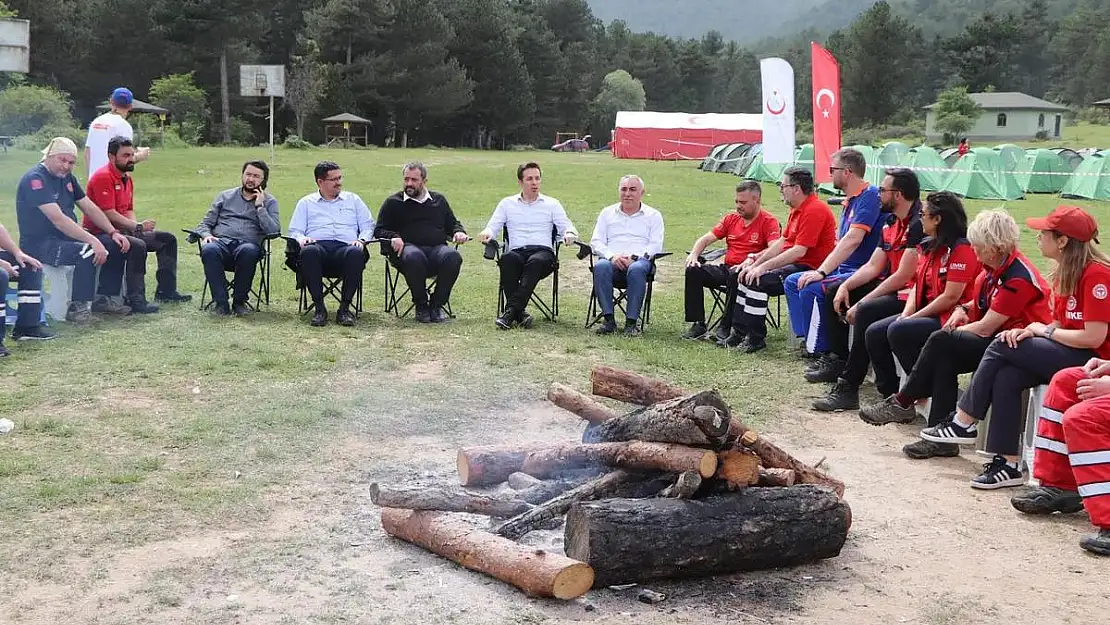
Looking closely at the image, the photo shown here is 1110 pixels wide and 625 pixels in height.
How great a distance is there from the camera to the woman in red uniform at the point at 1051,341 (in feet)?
14.5

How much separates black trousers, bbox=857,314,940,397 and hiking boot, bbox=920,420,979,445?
559mm

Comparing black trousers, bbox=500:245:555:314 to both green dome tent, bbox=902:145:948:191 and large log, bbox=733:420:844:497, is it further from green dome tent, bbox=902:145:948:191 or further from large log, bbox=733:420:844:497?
green dome tent, bbox=902:145:948:191

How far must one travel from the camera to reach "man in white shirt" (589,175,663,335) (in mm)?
7863

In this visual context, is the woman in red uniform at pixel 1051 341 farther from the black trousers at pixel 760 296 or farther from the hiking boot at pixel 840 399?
the black trousers at pixel 760 296

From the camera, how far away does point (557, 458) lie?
4.14 m

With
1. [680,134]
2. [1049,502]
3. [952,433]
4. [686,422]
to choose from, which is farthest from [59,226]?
[680,134]

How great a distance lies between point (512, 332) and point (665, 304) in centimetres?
188

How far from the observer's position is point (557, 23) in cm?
7312

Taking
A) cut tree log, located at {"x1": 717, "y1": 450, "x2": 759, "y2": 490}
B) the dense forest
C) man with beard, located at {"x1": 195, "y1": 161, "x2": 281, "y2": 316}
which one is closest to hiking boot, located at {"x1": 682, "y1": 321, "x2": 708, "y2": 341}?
man with beard, located at {"x1": 195, "y1": 161, "x2": 281, "y2": 316}

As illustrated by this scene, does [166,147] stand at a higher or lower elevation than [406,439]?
higher

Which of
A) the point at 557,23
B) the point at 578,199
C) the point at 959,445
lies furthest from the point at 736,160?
the point at 557,23

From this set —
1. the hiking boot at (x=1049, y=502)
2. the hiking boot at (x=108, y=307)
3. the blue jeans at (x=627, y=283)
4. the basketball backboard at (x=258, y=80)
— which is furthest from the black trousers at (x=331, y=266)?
the basketball backboard at (x=258, y=80)

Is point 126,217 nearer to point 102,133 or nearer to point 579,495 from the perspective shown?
point 102,133

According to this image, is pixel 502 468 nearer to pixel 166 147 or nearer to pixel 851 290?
pixel 851 290
